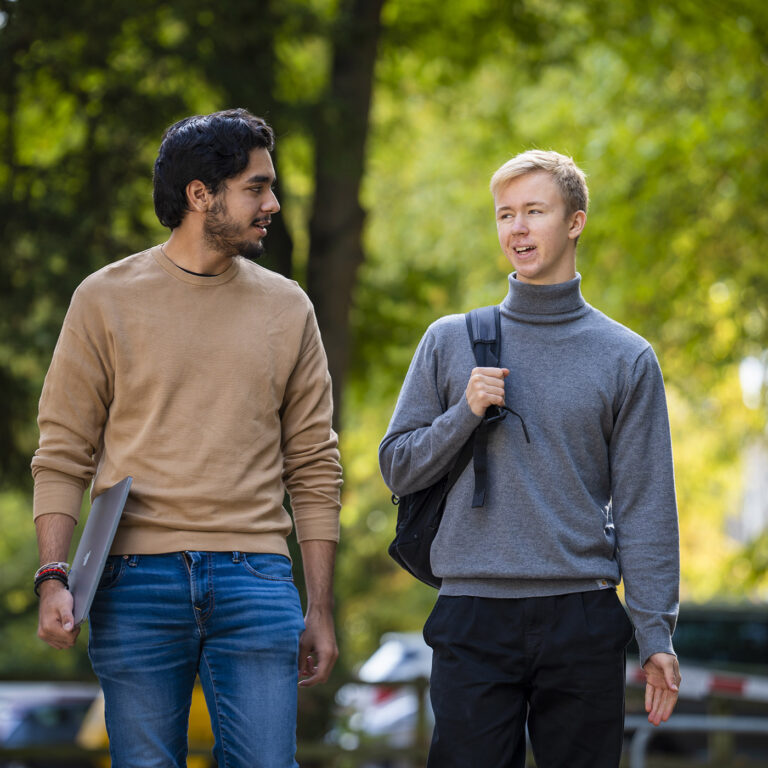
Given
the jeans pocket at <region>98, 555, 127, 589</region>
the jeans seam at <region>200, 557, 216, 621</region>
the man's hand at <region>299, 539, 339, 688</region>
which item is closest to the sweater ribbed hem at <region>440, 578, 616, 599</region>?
the man's hand at <region>299, 539, 339, 688</region>

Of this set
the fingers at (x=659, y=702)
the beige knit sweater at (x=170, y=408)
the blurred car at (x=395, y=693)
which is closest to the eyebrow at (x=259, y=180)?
the beige knit sweater at (x=170, y=408)

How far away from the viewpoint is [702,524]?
68.5 ft

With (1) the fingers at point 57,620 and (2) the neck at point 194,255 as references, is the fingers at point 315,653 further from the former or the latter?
(2) the neck at point 194,255

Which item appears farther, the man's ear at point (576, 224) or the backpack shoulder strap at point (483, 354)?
the man's ear at point (576, 224)

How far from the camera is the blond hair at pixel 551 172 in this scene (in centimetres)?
335

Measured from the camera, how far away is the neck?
10.9 ft

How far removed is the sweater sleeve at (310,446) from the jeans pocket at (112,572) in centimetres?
54

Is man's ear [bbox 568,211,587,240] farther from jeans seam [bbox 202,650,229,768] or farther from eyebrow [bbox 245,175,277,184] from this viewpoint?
jeans seam [bbox 202,650,229,768]

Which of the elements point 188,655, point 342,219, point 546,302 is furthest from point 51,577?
point 342,219

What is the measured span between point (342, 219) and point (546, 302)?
19.4 ft

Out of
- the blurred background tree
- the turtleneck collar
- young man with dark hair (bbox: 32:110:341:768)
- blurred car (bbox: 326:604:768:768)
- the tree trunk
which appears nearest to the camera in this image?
young man with dark hair (bbox: 32:110:341:768)

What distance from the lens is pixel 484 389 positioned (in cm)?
314

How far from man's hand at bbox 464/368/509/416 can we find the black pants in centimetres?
49

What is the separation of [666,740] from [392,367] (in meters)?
3.91
